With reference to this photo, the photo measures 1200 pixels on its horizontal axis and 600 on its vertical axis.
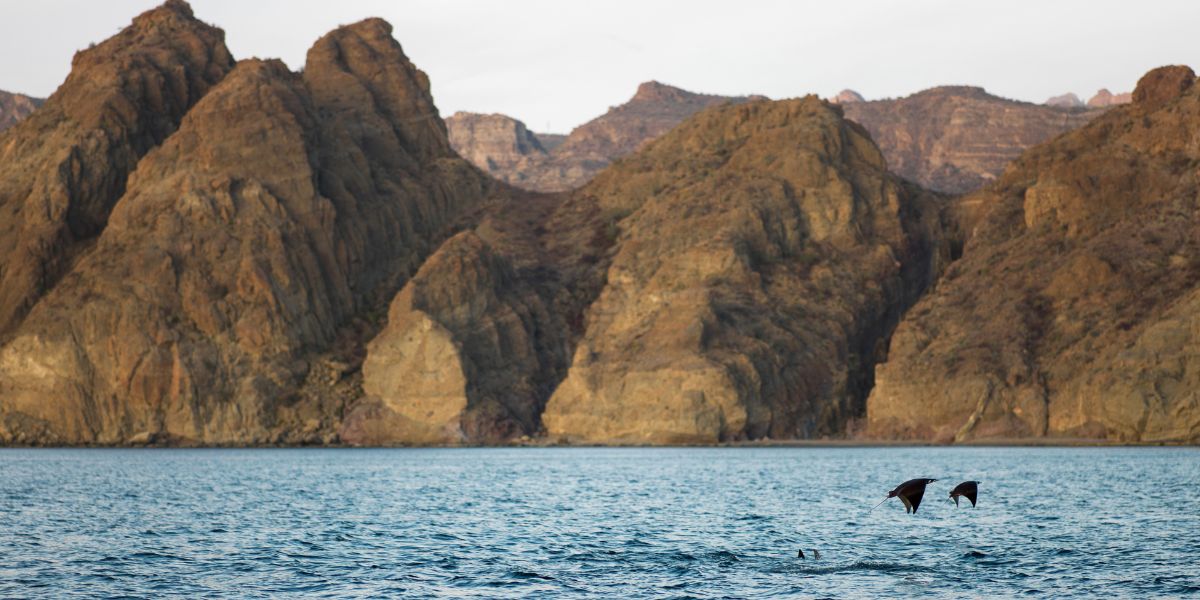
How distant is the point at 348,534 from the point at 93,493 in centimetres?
3650

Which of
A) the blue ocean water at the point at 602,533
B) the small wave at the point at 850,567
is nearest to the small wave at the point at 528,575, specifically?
the blue ocean water at the point at 602,533

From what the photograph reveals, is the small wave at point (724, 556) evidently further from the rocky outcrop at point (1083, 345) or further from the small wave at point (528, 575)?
the rocky outcrop at point (1083, 345)

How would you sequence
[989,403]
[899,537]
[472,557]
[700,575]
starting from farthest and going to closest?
[989,403], [899,537], [472,557], [700,575]

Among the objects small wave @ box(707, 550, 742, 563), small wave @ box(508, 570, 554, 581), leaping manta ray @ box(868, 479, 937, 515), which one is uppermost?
leaping manta ray @ box(868, 479, 937, 515)

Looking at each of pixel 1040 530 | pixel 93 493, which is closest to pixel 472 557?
pixel 1040 530

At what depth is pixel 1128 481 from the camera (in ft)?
332

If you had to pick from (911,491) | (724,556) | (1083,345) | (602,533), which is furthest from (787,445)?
(911,491)

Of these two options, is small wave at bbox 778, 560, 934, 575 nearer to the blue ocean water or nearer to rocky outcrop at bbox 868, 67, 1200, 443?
the blue ocean water

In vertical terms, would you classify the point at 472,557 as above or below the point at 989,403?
below

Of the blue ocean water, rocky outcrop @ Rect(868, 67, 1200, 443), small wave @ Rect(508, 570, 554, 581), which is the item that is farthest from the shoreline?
small wave @ Rect(508, 570, 554, 581)

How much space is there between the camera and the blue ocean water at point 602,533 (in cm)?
5231

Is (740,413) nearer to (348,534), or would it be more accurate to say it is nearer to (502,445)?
(502,445)

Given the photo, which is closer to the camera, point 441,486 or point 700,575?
point 700,575

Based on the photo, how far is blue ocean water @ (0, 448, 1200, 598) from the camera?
52.3 meters
